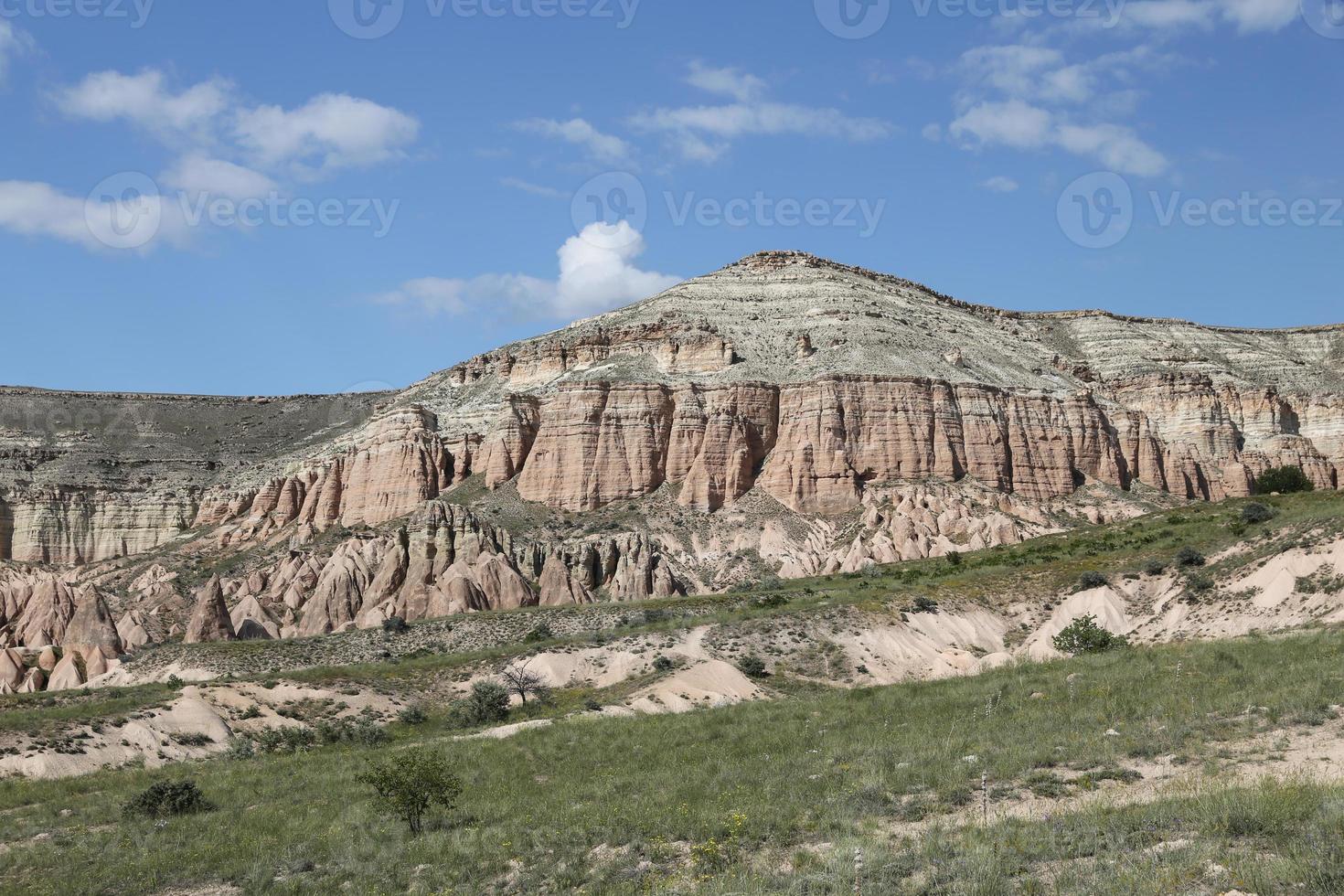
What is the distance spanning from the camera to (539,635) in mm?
62125

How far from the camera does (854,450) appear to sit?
9400 centimetres

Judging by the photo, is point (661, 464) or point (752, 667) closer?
point (752, 667)

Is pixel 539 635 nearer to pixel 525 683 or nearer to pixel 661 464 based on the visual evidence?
pixel 525 683

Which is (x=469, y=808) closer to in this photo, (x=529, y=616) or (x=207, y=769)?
(x=207, y=769)

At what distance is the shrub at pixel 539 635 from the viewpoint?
58981 millimetres

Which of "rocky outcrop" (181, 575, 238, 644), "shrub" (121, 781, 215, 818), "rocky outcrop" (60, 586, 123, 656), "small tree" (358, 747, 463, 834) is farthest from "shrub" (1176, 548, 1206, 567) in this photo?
"rocky outcrop" (60, 586, 123, 656)

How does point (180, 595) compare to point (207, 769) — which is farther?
point (180, 595)

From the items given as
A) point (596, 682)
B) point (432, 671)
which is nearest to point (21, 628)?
point (432, 671)

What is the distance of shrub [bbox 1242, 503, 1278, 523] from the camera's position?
196 ft

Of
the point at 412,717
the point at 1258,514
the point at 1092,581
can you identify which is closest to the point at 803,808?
the point at 412,717

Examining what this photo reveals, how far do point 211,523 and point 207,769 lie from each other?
8536 centimetres

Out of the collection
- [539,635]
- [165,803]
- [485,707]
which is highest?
[539,635]

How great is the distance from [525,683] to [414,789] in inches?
1007

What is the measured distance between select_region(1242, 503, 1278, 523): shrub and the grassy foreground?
2709 cm
